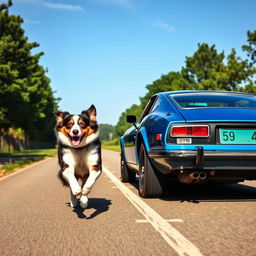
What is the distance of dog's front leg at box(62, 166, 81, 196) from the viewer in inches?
202

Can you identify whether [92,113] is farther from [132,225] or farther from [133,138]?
[133,138]

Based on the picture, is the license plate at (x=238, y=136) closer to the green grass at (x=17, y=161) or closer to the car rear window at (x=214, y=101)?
the car rear window at (x=214, y=101)

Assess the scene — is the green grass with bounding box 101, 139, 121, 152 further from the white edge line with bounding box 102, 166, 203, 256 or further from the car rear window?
the white edge line with bounding box 102, 166, 203, 256

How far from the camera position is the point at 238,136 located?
5.72 meters

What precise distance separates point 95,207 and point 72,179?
110 centimetres

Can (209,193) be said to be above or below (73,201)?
below

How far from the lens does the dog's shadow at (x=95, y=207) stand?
5518 millimetres

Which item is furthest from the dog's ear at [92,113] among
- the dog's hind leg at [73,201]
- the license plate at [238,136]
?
the license plate at [238,136]

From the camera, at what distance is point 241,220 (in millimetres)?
4906

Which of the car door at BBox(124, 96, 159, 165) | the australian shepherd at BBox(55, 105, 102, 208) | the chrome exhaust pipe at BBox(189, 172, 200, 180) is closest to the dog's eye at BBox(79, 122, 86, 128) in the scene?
the australian shepherd at BBox(55, 105, 102, 208)

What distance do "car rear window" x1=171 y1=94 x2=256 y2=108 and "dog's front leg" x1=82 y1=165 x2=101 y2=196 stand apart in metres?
1.85

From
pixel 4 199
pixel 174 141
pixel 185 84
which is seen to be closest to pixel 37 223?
pixel 174 141

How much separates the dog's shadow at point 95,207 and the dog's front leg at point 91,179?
370 millimetres

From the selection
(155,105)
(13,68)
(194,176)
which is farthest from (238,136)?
(13,68)
